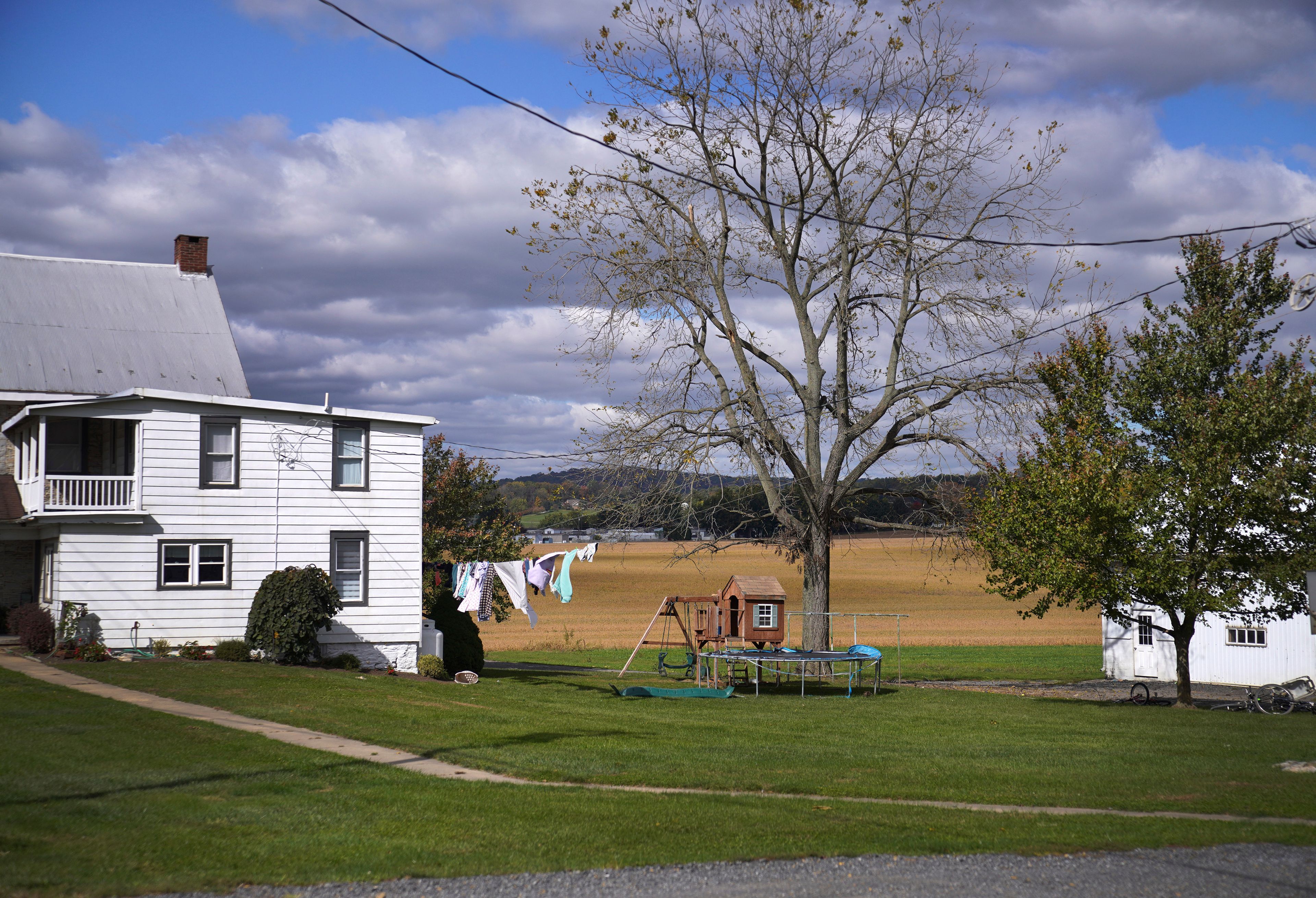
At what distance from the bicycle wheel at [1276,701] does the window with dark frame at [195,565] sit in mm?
22918

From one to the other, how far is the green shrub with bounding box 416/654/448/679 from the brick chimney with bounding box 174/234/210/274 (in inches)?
646

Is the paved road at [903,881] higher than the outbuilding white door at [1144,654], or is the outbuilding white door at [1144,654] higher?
the paved road at [903,881]

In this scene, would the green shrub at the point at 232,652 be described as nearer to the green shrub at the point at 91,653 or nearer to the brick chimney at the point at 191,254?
the green shrub at the point at 91,653

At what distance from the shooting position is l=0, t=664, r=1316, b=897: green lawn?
25.5ft

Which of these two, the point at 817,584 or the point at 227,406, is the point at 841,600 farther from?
the point at 227,406

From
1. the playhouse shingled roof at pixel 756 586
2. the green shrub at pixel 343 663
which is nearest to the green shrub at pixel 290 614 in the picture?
the green shrub at pixel 343 663

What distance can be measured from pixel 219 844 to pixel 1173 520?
20010 millimetres

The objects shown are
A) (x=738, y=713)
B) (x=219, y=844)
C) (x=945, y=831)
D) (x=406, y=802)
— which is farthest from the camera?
(x=738, y=713)

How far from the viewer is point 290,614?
23266mm

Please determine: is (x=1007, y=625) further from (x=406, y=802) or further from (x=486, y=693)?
(x=406, y=802)

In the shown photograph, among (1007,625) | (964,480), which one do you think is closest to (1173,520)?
(964,480)

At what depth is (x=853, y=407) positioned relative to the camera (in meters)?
29.0

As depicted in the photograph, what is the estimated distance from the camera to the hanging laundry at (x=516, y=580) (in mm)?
23453

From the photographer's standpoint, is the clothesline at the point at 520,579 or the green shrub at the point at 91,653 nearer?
the green shrub at the point at 91,653
